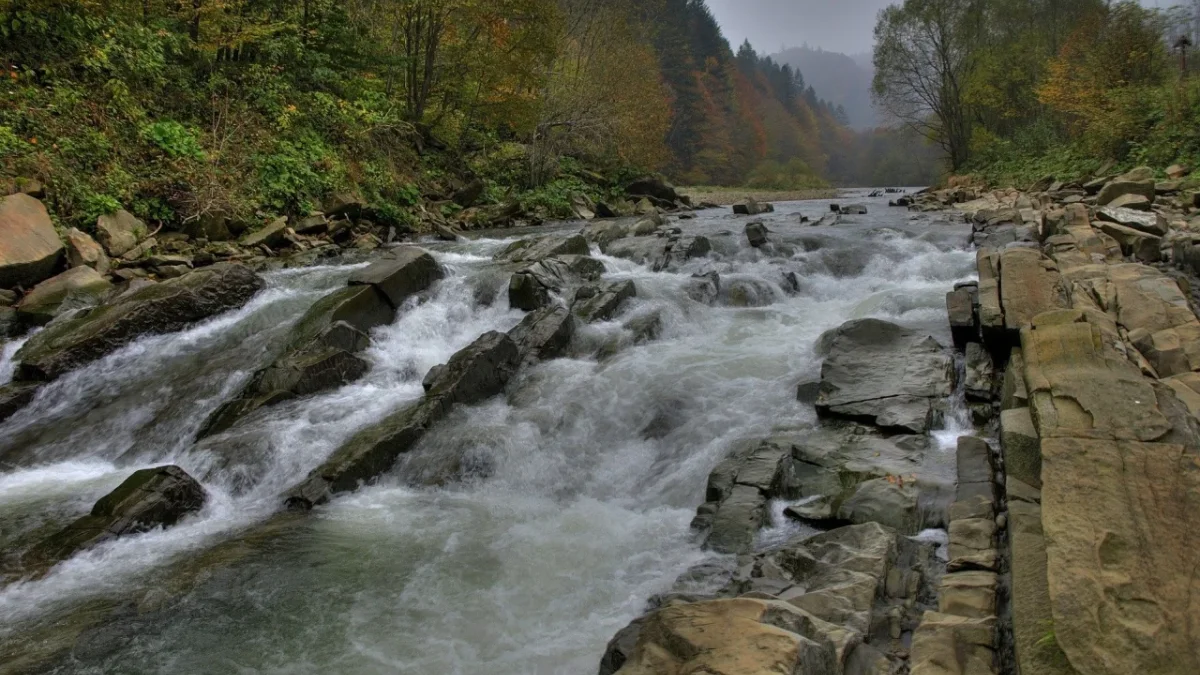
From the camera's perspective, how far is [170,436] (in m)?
7.82

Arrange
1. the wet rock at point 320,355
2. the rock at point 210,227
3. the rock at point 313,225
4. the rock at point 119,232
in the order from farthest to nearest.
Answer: the rock at point 313,225 → the rock at point 210,227 → the rock at point 119,232 → the wet rock at point 320,355

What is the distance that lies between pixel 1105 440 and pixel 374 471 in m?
6.07

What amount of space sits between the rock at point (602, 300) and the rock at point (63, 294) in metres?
7.30

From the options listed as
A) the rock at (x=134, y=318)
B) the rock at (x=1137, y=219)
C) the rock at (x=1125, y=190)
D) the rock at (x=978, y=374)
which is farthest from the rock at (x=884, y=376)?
the rock at (x=134, y=318)

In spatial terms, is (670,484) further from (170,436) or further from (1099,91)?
(1099,91)

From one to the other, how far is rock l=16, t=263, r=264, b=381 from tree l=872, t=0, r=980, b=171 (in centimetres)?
3208

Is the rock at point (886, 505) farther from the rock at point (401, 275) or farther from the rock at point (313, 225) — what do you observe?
the rock at point (313, 225)

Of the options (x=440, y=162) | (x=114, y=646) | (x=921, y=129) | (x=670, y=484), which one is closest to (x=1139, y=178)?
(x=670, y=484)

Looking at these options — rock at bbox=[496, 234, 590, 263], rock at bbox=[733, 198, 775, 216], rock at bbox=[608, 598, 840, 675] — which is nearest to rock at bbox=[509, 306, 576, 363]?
rock at bbox=[496, 234, 590, 263]

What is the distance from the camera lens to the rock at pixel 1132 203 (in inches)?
447

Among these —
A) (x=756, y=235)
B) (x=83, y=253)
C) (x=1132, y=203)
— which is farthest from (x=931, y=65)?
(x=83, y=253)

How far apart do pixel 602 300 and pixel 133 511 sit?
6.51 m

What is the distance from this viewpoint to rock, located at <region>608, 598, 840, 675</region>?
2684 mm

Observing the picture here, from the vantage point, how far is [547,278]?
36.8 feet
